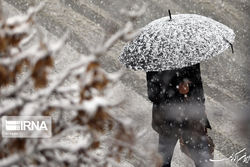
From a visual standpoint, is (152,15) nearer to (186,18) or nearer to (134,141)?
(186,18)

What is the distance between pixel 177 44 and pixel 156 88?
0.46 meters

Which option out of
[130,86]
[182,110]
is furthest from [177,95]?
[130,86]

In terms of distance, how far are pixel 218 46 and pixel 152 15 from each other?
3.73m

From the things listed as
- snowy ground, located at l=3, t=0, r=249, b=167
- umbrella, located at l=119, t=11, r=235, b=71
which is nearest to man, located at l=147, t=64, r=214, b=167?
umbrella, located at l=119, t=11, r=235, b=71

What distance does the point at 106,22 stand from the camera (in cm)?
755

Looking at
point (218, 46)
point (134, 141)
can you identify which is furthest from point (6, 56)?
point (218, 46)

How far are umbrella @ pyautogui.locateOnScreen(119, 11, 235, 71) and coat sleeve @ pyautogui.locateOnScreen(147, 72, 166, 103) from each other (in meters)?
0.23

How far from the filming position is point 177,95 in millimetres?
4180

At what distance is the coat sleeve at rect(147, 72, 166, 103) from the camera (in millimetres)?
4172
